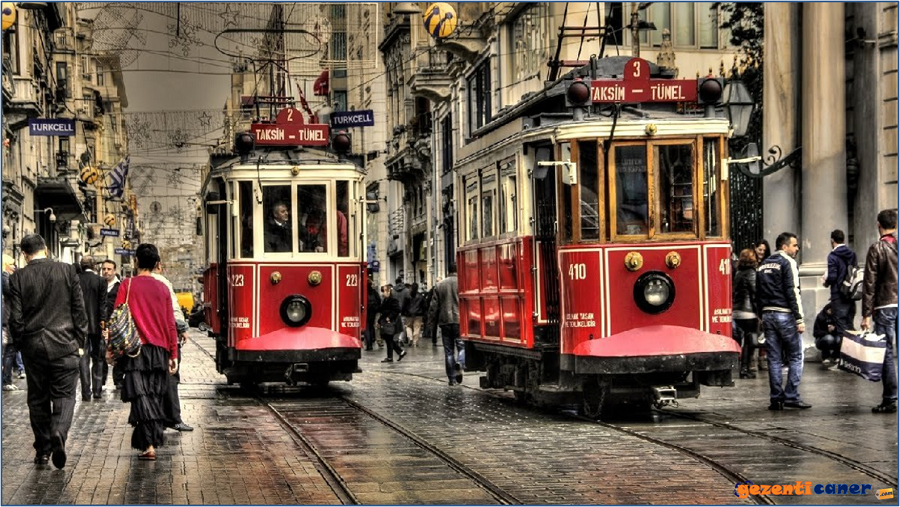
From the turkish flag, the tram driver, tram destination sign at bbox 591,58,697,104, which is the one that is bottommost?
the tram driver

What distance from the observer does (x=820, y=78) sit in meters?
24.8

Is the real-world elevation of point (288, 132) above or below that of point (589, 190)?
above

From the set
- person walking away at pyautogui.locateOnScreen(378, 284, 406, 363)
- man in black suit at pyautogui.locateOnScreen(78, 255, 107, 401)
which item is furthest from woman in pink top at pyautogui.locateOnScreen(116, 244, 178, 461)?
person walking away at pyautogui.locateOnScreen(378, 284, 406, 363)

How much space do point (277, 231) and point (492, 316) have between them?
3.39m

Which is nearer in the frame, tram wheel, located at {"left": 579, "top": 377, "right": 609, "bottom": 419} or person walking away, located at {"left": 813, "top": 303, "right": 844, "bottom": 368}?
tram wheel, located at {"left": 579, "top": 377, "right": 609, "bottom": 419}

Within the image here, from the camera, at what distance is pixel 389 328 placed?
30469 mm

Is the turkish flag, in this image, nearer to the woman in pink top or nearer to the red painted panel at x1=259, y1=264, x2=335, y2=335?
the red painted panel at x1=259, y1=264, x2=335, y2=335

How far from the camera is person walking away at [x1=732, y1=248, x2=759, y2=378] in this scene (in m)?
20.4

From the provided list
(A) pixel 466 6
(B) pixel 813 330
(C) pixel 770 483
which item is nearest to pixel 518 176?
(C) pixel 770 483

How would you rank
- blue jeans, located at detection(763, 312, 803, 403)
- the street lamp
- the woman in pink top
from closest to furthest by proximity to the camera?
1. the woman in pink top
2. blue jeans, located at detection(763, 312, 803, 403)
3. the street lamp

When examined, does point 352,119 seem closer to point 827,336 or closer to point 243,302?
point 243,302

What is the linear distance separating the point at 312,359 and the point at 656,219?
5.85 m

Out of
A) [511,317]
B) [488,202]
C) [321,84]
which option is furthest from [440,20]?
[511,317]

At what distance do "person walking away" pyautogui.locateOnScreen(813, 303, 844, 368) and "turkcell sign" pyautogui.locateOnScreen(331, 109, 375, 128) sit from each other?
940cm
